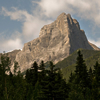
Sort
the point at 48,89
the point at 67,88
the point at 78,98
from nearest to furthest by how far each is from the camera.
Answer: the point at 48,89, the point at 78,98, the point at 67,88

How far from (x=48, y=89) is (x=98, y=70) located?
77.3 ft

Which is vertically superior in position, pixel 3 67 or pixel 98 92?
pixel 3 67

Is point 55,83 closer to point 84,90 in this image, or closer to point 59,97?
point 59,97

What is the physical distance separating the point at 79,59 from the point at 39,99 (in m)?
22.7

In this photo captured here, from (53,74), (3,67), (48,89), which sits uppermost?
(3,67)

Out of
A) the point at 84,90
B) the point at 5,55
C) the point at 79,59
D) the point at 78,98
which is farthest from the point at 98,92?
the point at 5,55

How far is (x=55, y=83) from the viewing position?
29812 mm

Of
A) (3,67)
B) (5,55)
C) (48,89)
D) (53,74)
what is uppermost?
(5,55)

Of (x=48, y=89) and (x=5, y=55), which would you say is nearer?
(x=48, y=89)

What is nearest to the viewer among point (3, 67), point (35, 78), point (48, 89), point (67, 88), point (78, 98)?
point (48, 89)

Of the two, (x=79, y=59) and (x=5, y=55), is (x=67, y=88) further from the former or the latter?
(x=5, y=55)

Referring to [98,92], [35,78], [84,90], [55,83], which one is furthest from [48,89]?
[35,78]

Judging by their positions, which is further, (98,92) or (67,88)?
(67,88)

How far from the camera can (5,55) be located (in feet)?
159
